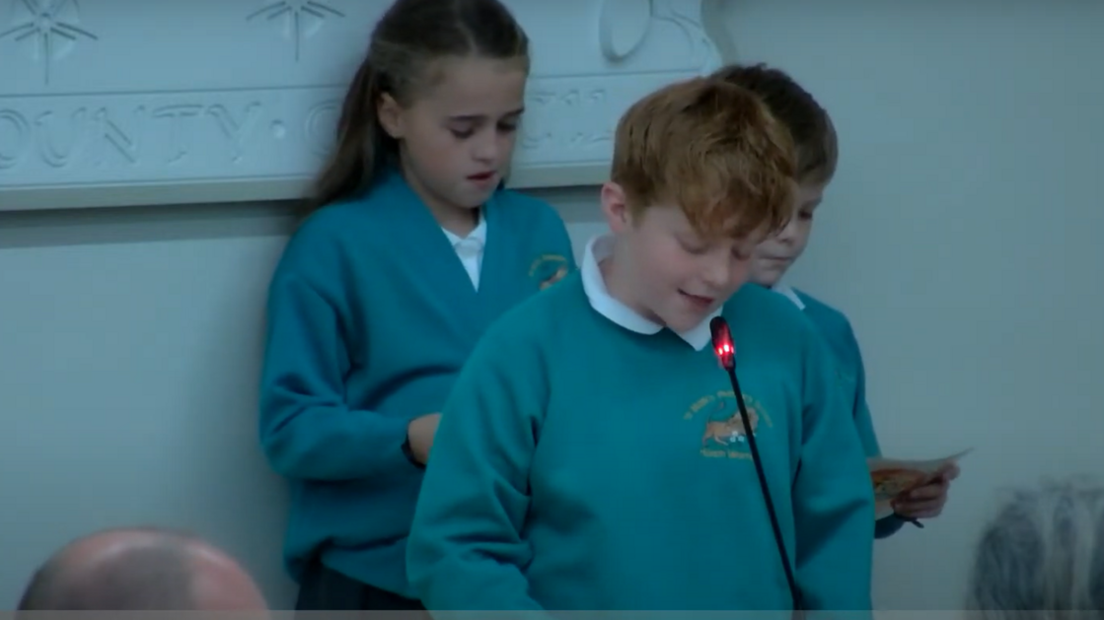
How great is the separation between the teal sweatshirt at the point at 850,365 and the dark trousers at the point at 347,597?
0.61 metres

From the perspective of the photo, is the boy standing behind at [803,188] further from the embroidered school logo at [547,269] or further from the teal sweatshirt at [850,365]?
the embroidered school logo at [547,269]

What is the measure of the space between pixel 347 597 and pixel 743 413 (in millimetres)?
705

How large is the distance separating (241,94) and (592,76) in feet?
1.52

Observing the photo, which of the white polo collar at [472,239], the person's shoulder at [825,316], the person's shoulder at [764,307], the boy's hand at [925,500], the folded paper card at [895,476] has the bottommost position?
the boy's hand at [925,500]

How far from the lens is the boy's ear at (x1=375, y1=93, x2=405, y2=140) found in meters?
2.21

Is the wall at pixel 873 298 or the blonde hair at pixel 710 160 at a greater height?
the blonde hair at pixel 710 160

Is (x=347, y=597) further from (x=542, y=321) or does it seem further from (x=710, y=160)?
(x=710, y=160)

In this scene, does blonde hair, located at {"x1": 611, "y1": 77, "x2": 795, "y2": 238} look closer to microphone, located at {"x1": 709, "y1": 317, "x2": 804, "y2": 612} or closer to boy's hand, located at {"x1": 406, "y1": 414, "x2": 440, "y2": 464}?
microphone, located at {"x1": 709, "y1": 317, "x2": 804, "y2": 612}

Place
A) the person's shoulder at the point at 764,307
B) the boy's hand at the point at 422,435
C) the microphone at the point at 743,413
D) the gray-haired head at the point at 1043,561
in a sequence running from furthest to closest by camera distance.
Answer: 1. the boy's hand at the point at 422,435
2. the person's shoulder at the point at 764,307
3. the microphone at the point at 743,413
4. the gray-haired head at the point at 1043,561

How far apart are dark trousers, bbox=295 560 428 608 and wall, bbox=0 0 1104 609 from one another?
5.4 inches

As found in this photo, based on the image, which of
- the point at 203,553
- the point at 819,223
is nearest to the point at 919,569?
the point at 819,223

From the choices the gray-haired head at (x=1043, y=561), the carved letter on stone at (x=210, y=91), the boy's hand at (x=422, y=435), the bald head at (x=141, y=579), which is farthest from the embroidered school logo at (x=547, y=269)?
the bald head at (x=141, y=579)

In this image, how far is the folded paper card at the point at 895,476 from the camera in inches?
84.9

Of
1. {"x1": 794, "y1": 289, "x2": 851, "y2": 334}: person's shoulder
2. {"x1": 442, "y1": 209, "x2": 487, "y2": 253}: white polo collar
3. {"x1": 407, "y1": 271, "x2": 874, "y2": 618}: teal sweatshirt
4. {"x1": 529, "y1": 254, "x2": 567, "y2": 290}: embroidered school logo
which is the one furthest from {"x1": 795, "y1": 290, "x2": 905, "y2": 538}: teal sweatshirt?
{"x1": 407, "y1": 271, "x2": 874, "y2": 618}: teal sweatshirt
